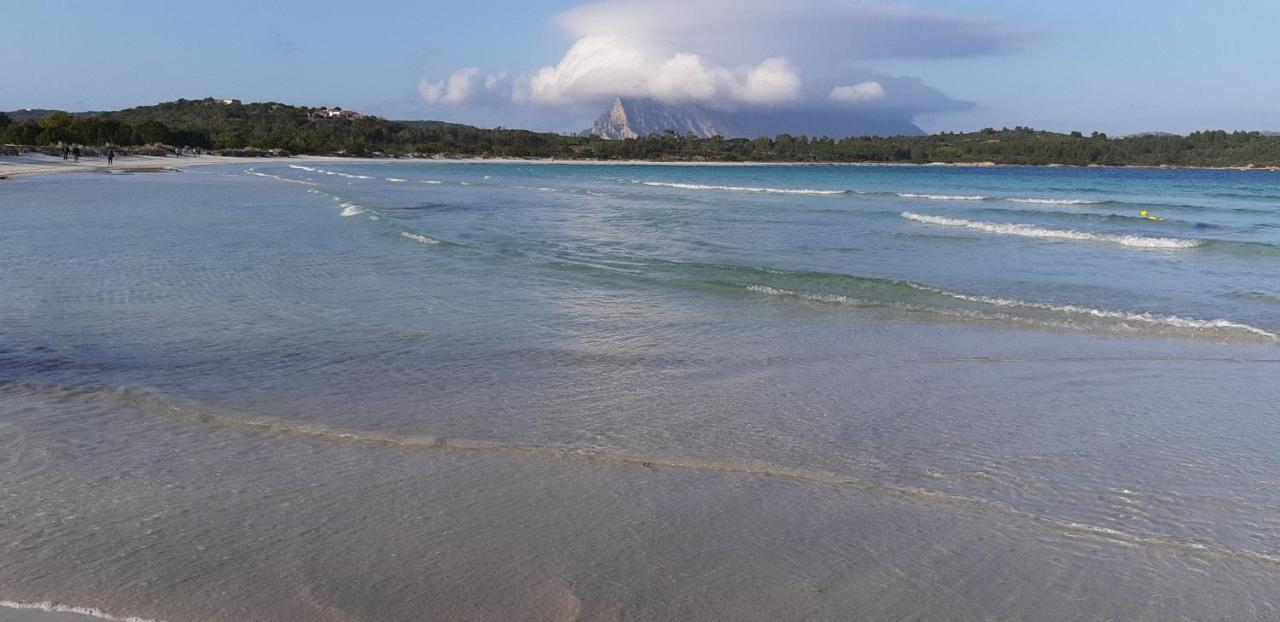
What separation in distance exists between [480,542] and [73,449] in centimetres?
314

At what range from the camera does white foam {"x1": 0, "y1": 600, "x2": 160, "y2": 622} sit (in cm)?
399

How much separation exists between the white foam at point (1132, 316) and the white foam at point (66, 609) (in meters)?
11.7

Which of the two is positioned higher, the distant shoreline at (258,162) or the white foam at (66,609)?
the distant shoreline at (258,162)

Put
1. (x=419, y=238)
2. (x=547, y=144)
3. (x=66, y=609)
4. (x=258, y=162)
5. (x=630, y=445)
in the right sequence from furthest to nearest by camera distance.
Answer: (x=547, y=144) → (x=258, y=162) → (x=419, y=238) → (x=630, y=445) → (x=66, y=609)

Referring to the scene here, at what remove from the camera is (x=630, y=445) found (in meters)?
6.61

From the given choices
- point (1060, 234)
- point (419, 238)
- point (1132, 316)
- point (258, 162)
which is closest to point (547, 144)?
point (258, 162)

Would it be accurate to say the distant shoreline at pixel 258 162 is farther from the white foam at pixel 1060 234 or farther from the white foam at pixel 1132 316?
the white foam at pixel 1132 316

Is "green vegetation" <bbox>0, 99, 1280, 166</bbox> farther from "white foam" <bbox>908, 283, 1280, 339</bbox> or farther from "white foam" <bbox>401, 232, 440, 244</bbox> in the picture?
"white foam" <bbox>908, 283, 1280, 339</bbox>

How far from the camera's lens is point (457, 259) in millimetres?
18406

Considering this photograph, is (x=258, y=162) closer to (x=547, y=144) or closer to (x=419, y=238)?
(x=419, y=238)

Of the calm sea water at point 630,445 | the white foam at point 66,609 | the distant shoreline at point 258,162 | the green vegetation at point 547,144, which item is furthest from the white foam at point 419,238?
the green vegetation at point 547,144

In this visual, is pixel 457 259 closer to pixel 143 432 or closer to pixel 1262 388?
pixel 143 432

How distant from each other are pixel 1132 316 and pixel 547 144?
189 m

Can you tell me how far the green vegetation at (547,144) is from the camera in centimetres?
10862
